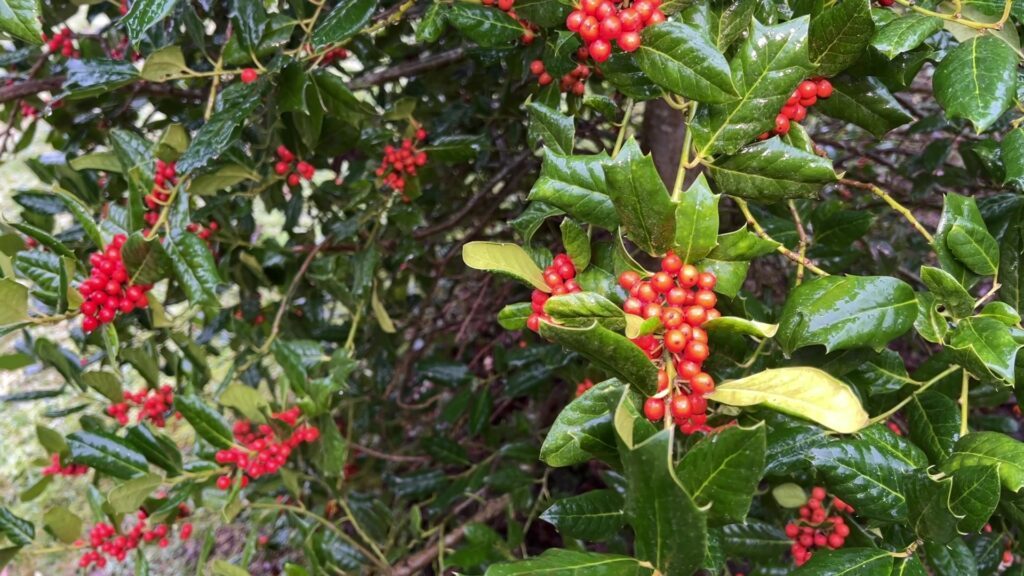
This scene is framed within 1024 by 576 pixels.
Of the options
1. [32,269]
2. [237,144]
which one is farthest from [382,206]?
[32,269]

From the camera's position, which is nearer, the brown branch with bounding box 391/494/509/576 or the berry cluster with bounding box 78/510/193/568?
the berry cluster with bounding box 78/510/193/568

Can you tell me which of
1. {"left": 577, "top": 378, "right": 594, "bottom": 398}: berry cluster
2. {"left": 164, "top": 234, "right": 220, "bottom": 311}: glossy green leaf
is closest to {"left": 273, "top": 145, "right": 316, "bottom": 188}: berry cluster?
{"left": 164, "top": 234, "right": 220, "bottom": 311}: glossy green leaf

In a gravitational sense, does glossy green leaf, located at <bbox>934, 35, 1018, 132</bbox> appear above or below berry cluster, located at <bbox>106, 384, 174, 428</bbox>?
above

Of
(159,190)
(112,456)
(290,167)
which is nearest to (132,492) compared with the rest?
(112,456)

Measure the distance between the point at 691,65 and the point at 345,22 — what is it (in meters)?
0.58

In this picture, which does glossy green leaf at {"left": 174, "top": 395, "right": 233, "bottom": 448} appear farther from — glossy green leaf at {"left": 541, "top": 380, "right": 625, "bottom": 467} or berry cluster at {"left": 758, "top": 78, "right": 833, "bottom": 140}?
berry cluster at {"left": 758, "top": 78, "right": 833, "bottom": 140}

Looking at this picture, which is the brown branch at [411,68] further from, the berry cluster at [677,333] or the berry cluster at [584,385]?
the berry cluster at [677,333]

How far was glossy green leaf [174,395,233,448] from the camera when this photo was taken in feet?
3.99

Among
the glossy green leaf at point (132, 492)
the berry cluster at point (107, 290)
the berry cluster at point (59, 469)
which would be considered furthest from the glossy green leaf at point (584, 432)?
the berry cluster at point (59, 469)

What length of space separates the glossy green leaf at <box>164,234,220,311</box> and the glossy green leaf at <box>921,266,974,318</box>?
0.97 meters

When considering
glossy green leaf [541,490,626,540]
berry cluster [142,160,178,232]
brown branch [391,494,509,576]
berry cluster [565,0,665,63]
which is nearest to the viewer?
berry cluster [565,0,665,63]

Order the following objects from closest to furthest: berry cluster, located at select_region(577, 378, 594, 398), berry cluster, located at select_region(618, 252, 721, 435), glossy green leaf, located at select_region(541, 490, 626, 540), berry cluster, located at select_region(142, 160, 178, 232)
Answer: berry cluster, located at select_region(618, 252, 721, 435), glossy green leaf, located at select_region(541, 490, 626, 540), berry cluster, located at select_region(142, 160, 178, 232), berry cluster, located at select_region(577, 378, 594, 398)

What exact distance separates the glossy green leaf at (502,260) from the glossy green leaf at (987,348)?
1.35ft

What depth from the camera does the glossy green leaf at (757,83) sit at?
0.63 m
